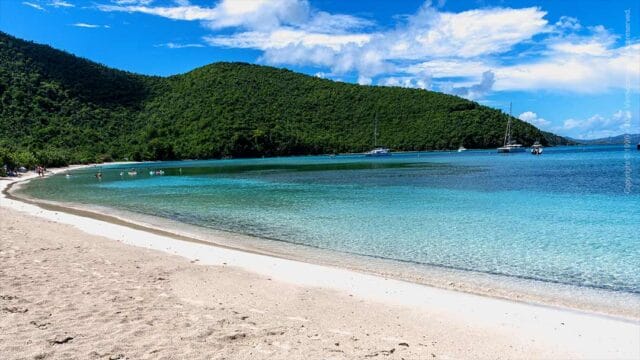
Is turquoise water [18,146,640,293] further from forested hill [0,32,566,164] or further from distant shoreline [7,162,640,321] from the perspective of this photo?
forested hill [0,32,566,164]

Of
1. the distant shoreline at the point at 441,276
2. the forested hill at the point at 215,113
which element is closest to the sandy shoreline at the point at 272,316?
the distant shoreline at the point at 441,276

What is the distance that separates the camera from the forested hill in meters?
108

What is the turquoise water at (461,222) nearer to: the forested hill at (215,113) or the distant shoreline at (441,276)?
the distant shoreline at (441,276)

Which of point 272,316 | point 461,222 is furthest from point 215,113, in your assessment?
point 272,316

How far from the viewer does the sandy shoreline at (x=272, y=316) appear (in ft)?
18.7

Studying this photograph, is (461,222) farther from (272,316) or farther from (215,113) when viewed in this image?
(215,113)

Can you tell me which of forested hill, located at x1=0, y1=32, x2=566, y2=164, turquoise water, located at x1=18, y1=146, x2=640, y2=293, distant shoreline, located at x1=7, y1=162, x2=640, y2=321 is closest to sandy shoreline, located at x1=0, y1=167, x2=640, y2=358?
distant shoreline, located at x1=7, y1=162, x2=640, y2=321

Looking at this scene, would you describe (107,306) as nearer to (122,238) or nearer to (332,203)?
(122,238)

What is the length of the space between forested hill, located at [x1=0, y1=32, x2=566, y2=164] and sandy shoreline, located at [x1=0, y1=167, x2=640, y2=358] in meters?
99.2

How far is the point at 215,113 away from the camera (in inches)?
5197

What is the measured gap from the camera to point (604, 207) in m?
21.1

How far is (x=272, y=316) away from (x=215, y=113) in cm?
13037

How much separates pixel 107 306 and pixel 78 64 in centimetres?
14493

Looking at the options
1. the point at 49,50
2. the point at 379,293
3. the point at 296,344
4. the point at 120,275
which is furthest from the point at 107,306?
the point at 49,50
